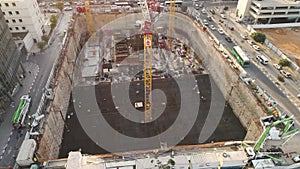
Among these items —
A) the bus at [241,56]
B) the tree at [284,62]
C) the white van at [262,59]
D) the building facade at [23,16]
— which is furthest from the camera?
the building facade at [23,16]

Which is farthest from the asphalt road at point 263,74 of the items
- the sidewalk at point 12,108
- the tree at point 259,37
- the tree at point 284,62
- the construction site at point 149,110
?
the sidewalk at point 12,108

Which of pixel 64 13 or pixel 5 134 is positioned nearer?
pixel 5 134

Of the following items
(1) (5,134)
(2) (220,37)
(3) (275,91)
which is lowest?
(1) (5,134)

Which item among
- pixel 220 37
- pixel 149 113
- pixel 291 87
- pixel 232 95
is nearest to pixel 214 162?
pixel 149 113

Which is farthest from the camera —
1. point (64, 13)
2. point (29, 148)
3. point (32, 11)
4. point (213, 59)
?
point (64, 13)

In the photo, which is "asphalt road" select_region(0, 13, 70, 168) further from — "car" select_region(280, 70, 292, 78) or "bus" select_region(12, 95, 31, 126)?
"car" select_region(280, 70, 292, 78)

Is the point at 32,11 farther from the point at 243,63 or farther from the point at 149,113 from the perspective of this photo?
the point at 243,63

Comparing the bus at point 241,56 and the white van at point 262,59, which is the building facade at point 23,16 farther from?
the white van at point 262,59

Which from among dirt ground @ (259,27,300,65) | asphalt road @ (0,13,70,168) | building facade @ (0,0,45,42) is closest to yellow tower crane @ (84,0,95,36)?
asphalt road @ (0,13,70,168)
